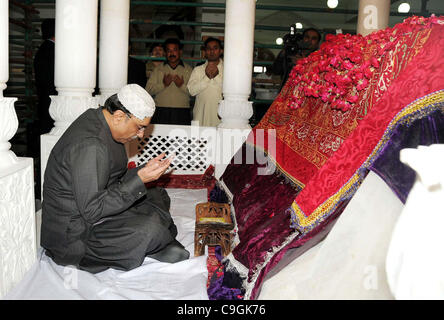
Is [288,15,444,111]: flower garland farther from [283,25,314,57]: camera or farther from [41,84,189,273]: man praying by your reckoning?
Result: [283,25,314,57]: camera

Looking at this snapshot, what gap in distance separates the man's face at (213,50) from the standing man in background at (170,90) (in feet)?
1.44

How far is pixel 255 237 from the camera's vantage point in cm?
236

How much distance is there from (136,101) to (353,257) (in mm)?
1387

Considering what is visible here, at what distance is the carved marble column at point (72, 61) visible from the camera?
3.50m

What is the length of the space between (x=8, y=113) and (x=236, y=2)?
10.2 ft

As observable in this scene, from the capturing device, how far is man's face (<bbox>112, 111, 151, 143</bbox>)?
8.19 ft

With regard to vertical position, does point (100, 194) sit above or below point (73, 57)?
below

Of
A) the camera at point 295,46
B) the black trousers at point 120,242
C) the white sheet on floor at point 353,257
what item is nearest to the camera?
the white sheet on floor at point 353,257

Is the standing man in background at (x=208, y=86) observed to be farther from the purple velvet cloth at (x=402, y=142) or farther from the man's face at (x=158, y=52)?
the purple velvet cloth at (x=402, y=142)

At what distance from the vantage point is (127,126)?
252 centimetres

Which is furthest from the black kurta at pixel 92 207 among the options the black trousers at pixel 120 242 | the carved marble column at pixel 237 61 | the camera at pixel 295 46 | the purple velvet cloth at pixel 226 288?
the camera at pixel 295 46

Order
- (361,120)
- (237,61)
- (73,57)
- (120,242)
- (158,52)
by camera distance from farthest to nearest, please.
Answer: (158,52), (237,61), (73,57), (120,242), (361,120)

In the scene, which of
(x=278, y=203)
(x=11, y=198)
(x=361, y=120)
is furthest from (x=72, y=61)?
(x=361, y=120)

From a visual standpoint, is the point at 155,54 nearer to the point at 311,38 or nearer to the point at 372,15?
the point at 311,38
